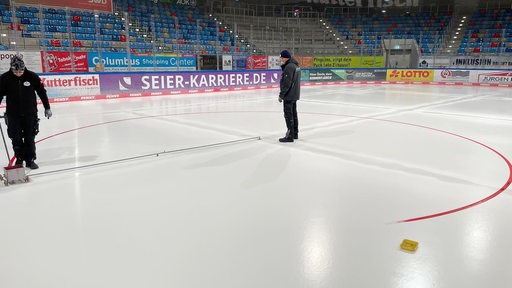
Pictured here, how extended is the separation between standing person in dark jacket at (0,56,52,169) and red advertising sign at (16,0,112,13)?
1292 cm

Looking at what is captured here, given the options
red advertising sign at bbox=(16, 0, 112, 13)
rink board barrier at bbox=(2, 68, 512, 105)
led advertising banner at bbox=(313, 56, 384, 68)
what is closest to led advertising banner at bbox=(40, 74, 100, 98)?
rink board barrier at bbox=(2, 68, 512, 105)

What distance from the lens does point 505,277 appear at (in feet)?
9.43

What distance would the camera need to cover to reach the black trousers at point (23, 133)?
540 cm

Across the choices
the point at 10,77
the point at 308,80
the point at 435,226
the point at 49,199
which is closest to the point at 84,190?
the point at 49,199

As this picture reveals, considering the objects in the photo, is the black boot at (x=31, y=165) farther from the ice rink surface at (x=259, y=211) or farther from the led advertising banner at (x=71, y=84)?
the led advertising banner at (x=71, y=84)

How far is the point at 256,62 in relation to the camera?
23422mm

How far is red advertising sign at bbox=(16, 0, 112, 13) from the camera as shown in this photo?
16203 mm

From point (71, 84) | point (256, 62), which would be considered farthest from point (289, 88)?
point (256, 62)

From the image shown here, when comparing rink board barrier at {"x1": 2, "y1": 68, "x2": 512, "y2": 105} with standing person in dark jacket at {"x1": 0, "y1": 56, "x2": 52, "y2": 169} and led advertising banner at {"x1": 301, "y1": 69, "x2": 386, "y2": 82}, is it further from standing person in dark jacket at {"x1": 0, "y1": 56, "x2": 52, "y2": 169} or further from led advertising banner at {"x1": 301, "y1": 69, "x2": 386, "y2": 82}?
standing person in dark jacket at {"x1": 0, "y1": 56, "x2": 52, "y2": 169}

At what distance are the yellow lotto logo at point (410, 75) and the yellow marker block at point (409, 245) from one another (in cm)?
2289

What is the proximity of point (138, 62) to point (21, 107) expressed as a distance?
14.2 meters

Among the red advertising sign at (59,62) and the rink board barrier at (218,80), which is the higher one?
the red advertising sign at (59,62)

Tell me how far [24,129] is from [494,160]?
6.90 metres

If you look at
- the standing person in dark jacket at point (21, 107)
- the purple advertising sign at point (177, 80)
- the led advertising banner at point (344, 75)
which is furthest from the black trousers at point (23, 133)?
the led advertising banner at point (344, 75)
